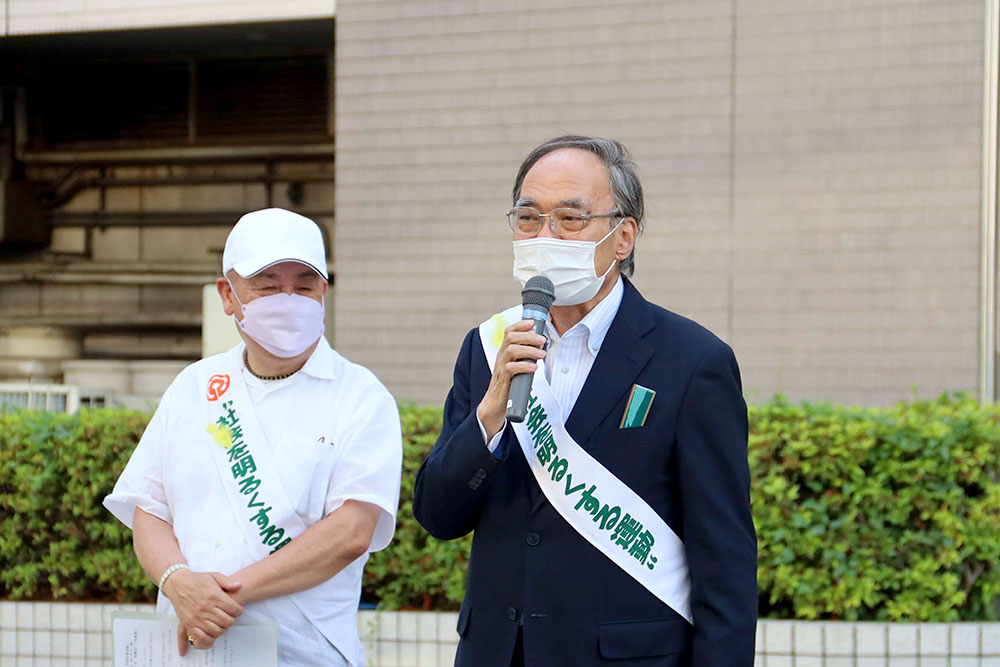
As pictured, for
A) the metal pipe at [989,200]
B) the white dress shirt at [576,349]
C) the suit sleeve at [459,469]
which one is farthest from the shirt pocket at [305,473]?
the metal pipe at [989,200]

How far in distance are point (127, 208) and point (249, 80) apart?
1981mm

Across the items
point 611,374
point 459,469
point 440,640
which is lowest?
point 440,640

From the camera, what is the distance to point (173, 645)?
271 cm

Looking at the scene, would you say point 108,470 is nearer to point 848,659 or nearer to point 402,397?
point 402,397

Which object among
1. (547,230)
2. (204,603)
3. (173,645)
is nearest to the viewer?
(547,230)

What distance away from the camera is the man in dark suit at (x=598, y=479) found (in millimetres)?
2213

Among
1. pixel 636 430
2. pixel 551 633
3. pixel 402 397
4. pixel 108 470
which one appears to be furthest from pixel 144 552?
pixel 402 397

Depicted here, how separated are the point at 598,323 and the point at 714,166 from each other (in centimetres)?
512

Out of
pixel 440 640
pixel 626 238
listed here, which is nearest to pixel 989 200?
pixel 440 640

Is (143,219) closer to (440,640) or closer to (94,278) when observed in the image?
(94,278)

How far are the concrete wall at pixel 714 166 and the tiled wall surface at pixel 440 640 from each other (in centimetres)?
225

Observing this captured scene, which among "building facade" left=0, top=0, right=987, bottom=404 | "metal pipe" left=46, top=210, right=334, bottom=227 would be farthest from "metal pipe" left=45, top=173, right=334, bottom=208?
"building facade" left=0, top=0, right=987, bottom=404

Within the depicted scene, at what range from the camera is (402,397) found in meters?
7.82

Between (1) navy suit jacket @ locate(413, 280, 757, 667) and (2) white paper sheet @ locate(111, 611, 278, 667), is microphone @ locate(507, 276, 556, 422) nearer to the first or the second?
(1) navy suit jacket @ locate(413, 280, 757, 667)
